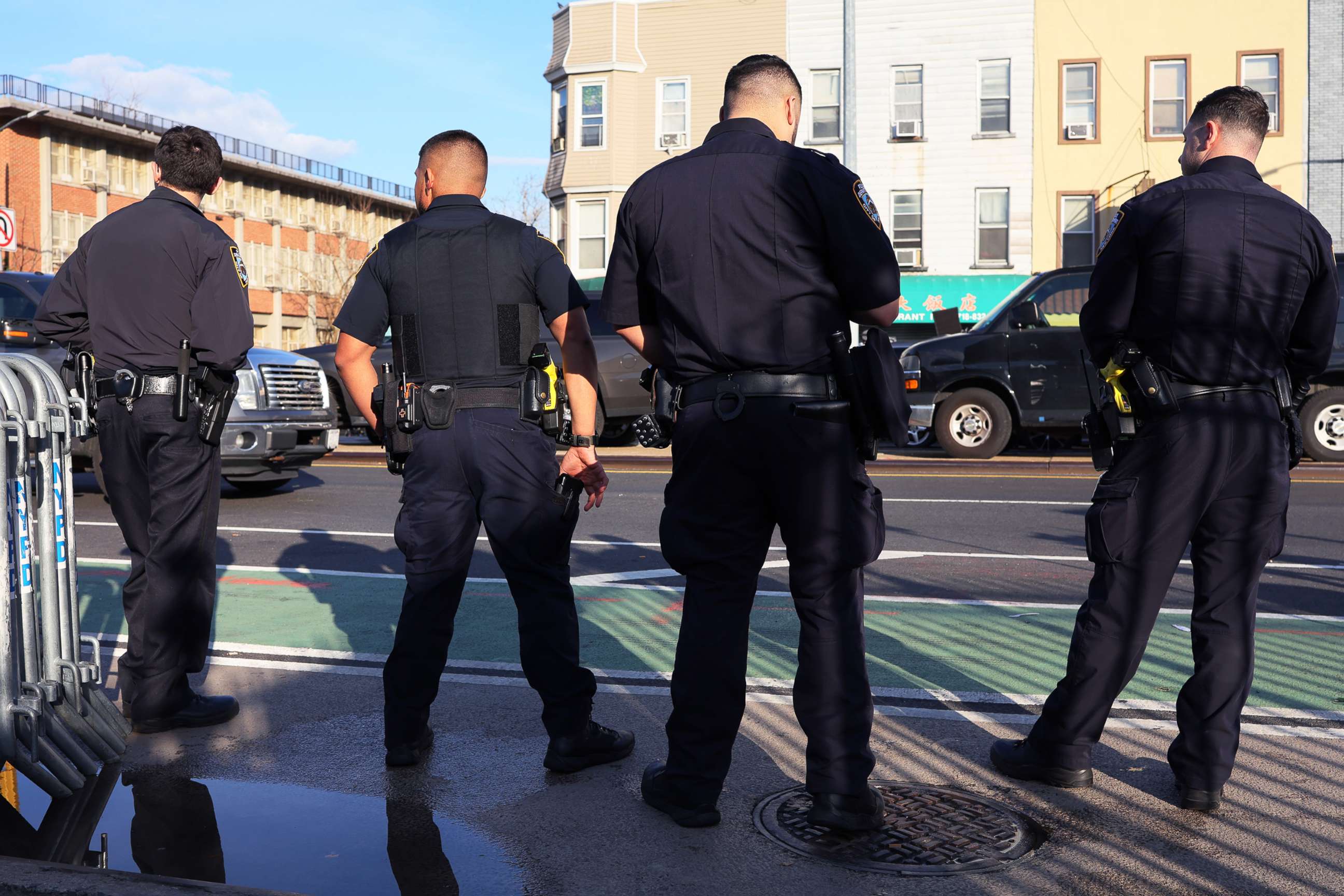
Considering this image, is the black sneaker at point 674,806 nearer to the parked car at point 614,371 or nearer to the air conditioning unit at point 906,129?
the parked car at point 614,371

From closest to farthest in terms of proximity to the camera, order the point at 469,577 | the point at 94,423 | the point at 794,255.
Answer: the point at 794,255
the point at 94,423
the point at 469,577

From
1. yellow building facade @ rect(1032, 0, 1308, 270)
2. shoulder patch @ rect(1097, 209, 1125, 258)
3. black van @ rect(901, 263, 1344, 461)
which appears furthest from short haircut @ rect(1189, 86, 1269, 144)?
yellow building facade @ rect(1032, 0, 1308, 270)

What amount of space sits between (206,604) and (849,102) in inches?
674

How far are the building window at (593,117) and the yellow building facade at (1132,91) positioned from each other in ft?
32.9

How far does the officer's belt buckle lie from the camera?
343 cm

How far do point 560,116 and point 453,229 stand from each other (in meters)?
29.2

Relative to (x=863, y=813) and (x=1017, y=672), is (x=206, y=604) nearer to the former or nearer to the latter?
(x=863, y=813)

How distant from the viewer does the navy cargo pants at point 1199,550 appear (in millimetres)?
3646

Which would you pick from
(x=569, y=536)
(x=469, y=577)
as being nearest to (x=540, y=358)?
(x=569, y=536)

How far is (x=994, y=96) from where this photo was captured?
28.2 meters

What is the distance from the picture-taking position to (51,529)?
3850mm

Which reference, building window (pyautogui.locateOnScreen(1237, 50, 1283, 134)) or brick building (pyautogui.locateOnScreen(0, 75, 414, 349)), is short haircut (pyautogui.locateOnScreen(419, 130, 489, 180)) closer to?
building window (pyautogui.locateOnScreen(1237, 50, 1283, 134))

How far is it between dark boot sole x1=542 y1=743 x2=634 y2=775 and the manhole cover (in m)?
0.57

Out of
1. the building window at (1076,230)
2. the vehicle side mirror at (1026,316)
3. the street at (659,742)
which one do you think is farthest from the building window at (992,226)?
the street at (659,742)
